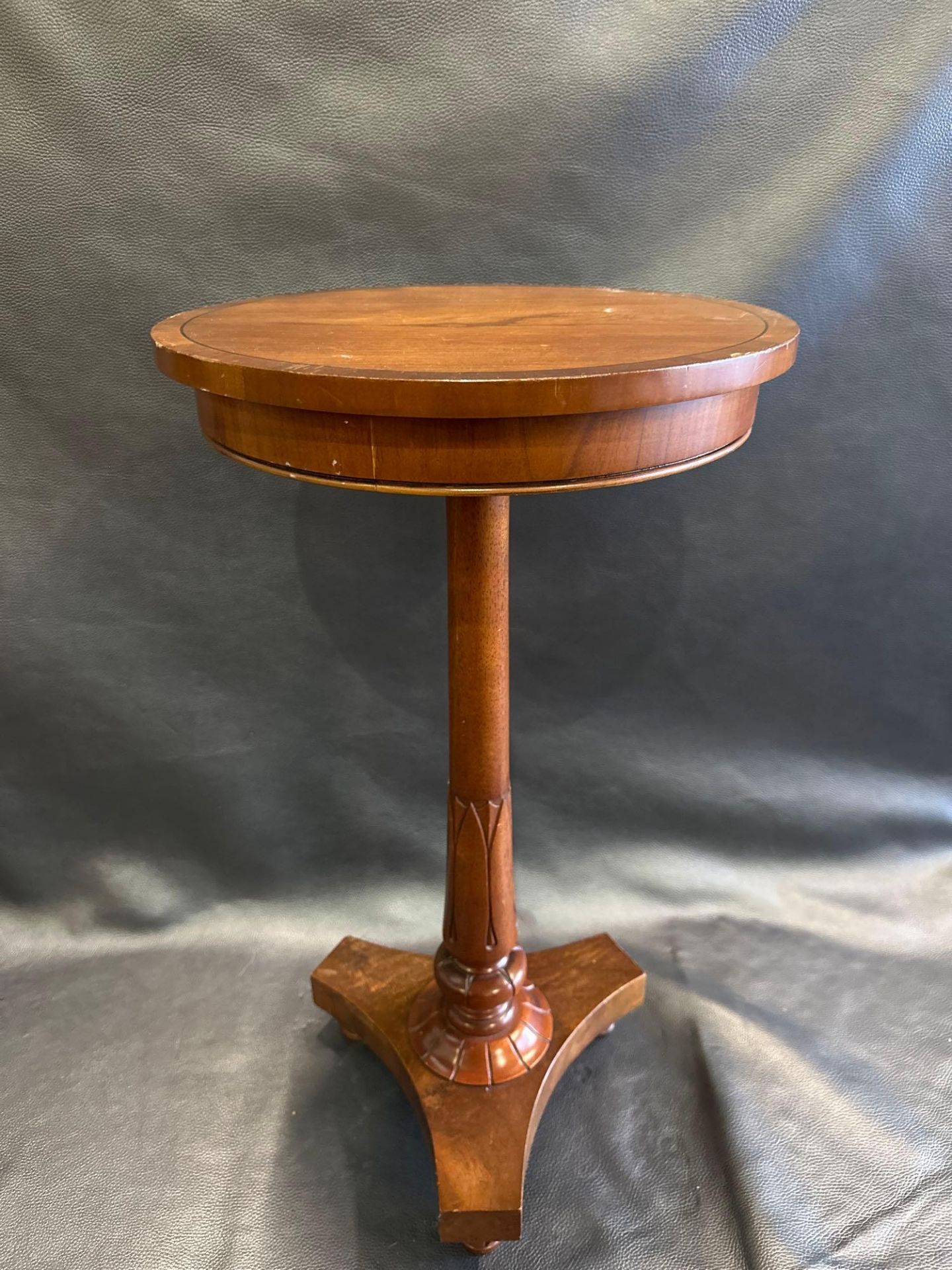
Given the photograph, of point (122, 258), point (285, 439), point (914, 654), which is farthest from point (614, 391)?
point (914, 654)

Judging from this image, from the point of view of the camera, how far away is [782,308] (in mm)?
1514

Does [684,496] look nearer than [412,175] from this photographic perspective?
No

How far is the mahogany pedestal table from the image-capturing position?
756 mm

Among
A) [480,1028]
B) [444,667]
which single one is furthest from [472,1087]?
[444,667]

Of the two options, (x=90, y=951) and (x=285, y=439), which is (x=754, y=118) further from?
(x=90, y=951)

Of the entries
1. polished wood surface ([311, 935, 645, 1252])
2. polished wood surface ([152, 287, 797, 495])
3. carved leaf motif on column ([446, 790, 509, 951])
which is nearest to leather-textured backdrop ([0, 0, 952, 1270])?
polished wood surface ([311, 935, 645, 1252])

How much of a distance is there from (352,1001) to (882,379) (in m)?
1.40

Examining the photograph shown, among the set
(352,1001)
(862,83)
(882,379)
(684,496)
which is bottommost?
(352,1001)

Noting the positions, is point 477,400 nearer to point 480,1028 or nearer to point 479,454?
point 479,454

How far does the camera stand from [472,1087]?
1276mm

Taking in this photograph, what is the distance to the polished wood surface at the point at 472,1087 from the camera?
3.70 ft

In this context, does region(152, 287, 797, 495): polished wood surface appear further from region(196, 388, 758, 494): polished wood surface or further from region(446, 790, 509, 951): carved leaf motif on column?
region(446, 790, 509, 951): carved leaf motif on column

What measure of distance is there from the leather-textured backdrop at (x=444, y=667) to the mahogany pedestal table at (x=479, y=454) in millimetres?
128

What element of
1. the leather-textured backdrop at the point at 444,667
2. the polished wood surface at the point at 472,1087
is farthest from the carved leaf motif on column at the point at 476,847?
the leather-textured backdrop at the point at 444,667
